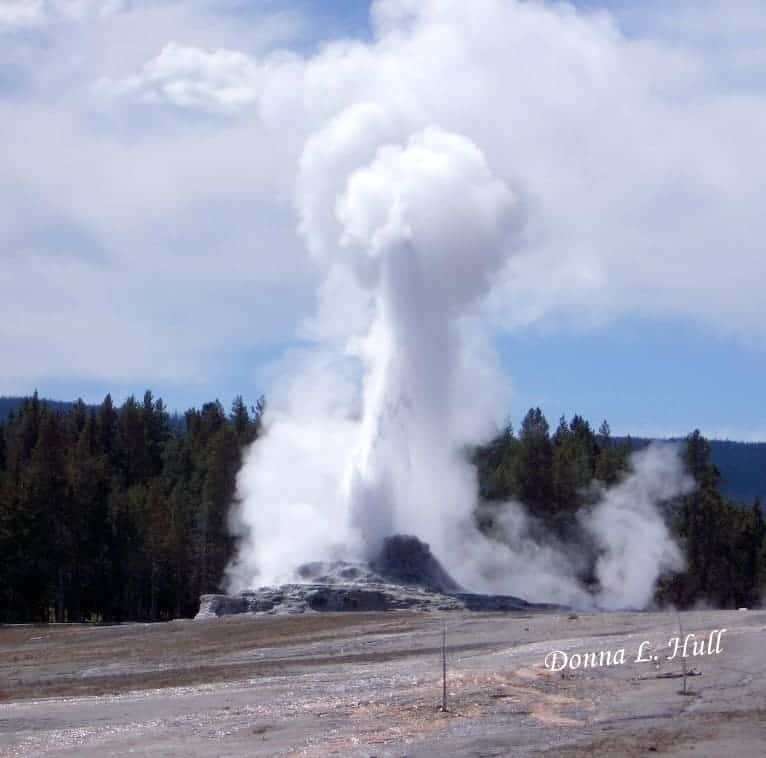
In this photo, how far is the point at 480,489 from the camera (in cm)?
7444

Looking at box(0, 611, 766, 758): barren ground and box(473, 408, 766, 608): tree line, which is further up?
box(473, 408, 766, 608): tree line

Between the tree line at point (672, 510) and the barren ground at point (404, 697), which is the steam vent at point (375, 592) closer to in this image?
the barren ground at point (404, 697)

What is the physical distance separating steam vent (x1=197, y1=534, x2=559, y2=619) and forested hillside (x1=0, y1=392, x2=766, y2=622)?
19.2 meters

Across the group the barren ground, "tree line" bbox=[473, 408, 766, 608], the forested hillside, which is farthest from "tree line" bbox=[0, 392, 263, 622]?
the barren ground

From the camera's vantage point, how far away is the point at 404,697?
2098 cm

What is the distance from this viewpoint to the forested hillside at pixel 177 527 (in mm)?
67438

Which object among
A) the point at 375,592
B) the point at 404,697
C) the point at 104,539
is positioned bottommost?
the point at 404,697

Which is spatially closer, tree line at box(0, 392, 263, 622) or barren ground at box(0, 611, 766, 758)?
barren ground at box(0, 611, 766, 758)

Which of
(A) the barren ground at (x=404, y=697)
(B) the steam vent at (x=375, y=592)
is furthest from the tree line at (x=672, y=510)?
(A) the barren ground at (x=404, y=697)

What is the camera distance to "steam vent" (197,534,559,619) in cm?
4412

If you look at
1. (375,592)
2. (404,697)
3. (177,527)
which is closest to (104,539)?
(177,527)

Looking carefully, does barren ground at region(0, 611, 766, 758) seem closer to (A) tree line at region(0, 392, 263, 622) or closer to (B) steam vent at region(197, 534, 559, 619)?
(B) steam vent at region(197, 534, 559, 619)

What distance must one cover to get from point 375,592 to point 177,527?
28.2 meters

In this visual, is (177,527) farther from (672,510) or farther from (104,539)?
(672,510)
